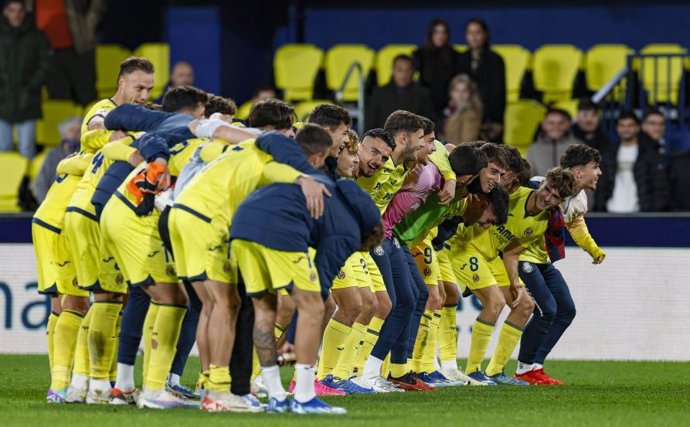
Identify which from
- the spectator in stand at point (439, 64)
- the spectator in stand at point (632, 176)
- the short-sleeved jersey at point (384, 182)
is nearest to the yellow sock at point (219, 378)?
the short-sleeved jersey at point (384, 182)

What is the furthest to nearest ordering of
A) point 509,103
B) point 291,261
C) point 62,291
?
point 509,103 → point 62,291 → point 291,261

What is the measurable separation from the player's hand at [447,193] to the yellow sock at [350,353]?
120 cm

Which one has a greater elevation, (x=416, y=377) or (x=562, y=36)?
(x=562, y=36)

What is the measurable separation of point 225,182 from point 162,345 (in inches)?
43.2

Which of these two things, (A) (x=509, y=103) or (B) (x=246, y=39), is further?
(B) (x=246, y=39)

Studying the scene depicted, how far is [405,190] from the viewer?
11609 mm

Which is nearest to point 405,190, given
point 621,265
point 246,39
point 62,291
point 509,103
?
point 62,291

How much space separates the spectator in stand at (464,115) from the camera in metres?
17.4

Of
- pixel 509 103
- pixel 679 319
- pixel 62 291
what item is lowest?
pixel 679 319

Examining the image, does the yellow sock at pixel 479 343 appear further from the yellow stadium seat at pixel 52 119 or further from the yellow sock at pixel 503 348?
the yellow stadium seat at pixel 52 119

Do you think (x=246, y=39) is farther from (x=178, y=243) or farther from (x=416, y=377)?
(x=178, y=243)

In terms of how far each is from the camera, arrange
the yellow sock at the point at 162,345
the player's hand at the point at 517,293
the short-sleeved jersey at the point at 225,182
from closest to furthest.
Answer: the short-sleeved jersey at the point at 225,182 < the yellow sock at the point at 162,345 < the player's hand at the point at 517,293

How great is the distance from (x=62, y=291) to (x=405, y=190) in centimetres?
291

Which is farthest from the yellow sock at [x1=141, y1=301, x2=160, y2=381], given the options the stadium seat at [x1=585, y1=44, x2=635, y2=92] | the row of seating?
the stadium seat at [x1=585, y1=44, x2=635, y2=92]
